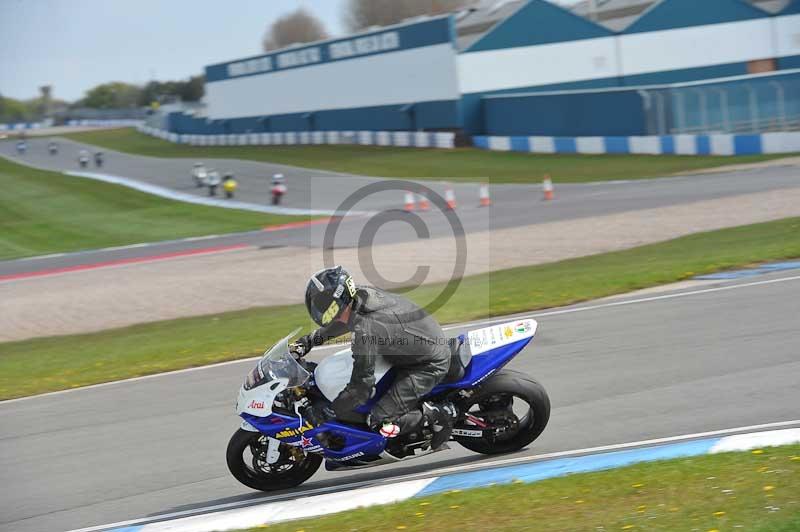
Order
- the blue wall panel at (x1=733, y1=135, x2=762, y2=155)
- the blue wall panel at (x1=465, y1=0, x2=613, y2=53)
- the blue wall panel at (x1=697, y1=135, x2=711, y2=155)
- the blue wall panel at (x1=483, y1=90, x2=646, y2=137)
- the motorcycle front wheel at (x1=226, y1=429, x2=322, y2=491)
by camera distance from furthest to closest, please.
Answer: the blue wall panel at (x1=465, y1=0, x2=613, y2=53) < the blue wall panel at (x1=483, y1=90, x2=646, y2=137) < the blue wall panel at (x1=697, y1=135, x2=711, y2=155) < the blue wall panel at (x1=733, y1=135, x2=762, y2=155) < the motorcycle front wheel at (x1=226, y1=429, x2=322, y2=491)

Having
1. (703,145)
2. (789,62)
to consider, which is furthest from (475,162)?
(789,62)

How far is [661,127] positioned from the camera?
39719mm

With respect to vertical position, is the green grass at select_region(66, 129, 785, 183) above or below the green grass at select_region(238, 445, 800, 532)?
above

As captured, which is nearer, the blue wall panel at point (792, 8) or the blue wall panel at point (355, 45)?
the blue wall panel at point (355, 45)

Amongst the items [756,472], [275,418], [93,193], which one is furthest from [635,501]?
[93,193]

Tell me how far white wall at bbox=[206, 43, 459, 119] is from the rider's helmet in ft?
149

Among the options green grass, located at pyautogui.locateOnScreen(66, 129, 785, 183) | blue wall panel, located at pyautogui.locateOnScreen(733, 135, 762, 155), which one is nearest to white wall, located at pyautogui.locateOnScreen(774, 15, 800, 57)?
green grass, located at pyautogui.locateOnScreen(66, 129, 785, 183)

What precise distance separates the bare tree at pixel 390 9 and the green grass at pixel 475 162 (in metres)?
66.3

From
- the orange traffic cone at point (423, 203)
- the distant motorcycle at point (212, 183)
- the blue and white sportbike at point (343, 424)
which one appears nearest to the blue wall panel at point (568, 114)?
the orange traffic cone at point (423, 203)

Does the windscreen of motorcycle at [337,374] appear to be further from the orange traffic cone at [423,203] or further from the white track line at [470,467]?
the orange traffic cone at [423,203]

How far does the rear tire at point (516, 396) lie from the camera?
762 centimetres

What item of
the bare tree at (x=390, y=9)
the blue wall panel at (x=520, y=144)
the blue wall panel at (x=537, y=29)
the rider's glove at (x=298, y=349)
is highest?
the bare tree at (x=390, y=9)

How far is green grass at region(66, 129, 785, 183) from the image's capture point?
34.3 metres

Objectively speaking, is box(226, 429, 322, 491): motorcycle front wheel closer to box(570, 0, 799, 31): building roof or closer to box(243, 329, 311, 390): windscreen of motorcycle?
box(243, 329, 311, 390): windscreen of motorcycle
